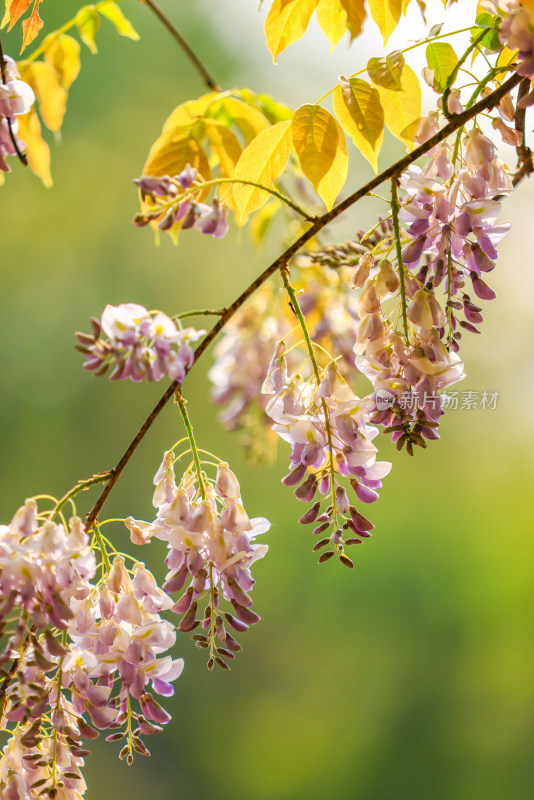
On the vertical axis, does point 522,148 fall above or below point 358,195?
above

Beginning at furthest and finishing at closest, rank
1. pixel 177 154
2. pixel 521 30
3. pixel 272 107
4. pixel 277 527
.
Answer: pixel 277 527, pixel 272 107, pixel 177 154, pixel 521 30

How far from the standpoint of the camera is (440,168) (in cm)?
52

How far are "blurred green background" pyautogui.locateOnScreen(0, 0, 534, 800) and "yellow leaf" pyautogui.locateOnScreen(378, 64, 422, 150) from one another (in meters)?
4.25

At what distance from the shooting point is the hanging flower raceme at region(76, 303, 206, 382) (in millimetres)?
419

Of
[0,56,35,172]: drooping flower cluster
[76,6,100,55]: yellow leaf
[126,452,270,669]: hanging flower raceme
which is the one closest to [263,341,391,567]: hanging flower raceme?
[126,452,270,669]: hanging flower raceme

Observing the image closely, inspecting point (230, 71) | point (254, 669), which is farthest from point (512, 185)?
point (230, 71)

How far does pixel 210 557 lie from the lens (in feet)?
1.71

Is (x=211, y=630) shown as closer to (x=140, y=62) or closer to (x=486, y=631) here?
(x=486, y=631)

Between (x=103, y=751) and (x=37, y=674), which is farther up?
(x=37, y=674)

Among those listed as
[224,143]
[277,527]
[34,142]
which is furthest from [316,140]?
[277,527]

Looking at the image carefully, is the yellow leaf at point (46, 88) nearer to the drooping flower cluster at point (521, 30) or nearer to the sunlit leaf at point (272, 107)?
the sunlit leaf at point (272, 107)

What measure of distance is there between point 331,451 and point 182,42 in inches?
20.5

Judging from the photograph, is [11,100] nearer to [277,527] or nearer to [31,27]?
[31,27]

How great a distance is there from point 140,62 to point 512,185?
5.57 meters
